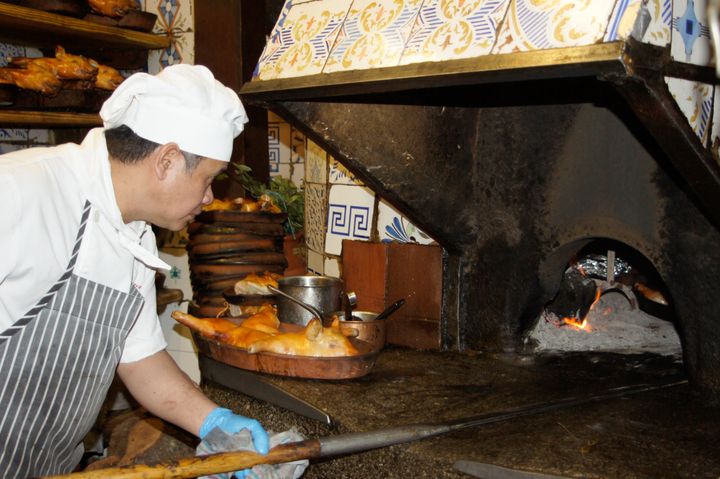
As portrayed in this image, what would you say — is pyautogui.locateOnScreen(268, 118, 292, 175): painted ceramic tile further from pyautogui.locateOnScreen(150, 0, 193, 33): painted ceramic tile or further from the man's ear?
the man's ear

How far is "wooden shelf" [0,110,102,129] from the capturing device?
3914mm

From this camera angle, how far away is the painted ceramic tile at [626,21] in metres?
1.76

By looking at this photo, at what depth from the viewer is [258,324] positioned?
116 inches

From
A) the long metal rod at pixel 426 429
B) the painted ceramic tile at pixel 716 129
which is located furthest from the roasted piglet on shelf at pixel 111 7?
the painted ceramic tile at pixel 716 129

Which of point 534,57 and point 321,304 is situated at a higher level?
point 534,57

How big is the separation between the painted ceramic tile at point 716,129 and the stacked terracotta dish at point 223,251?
2093 millimetres

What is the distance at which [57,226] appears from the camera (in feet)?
6.43

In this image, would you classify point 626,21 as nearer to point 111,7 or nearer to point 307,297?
point 307,297

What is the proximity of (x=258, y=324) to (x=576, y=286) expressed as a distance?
5.05ft

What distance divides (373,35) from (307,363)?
120 cm

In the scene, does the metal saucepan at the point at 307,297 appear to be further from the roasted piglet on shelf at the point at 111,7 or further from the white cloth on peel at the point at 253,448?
the roasted piglet on shelf at the point at 111,7

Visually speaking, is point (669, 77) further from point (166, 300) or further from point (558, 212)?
point (166, 300)

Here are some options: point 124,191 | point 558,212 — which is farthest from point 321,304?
point 124,191

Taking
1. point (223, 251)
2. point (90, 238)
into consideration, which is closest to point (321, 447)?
point (90, 238)
